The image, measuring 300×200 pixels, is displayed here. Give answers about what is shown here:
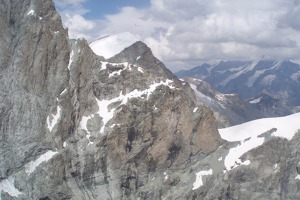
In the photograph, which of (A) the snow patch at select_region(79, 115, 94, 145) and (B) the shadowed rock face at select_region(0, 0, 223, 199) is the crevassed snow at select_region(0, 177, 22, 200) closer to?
(B) the shadowed rock face at select_region(0, 0, 223, 199)

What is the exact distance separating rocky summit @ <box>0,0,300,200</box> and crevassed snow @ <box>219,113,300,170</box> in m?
0.54

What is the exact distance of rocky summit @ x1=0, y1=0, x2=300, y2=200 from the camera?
456 feet

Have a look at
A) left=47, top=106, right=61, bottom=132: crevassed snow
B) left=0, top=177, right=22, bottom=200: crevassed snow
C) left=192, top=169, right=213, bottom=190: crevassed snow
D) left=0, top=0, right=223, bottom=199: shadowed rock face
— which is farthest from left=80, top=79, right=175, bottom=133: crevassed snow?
left=192, top=169, right=213, bottom=190: crevassed snow

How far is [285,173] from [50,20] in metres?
85.3

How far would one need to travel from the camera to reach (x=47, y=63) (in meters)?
146

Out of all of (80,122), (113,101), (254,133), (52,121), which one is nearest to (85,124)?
(80,122)

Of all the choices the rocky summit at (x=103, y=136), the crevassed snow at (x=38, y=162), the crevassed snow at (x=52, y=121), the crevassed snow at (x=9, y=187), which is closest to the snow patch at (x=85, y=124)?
the rocky summit at (x=103, y=136)

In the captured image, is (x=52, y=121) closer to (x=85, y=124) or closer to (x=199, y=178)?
(x=85, y=124)

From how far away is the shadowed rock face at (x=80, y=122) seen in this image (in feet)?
454

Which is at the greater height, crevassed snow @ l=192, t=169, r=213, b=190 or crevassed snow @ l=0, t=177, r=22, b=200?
crevassed snow @ l=0, t=177, r=22, b=200

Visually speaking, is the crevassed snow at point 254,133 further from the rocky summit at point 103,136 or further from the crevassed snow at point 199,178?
the crevassed snow at point 199,178

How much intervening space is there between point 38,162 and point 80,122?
18.3 metres

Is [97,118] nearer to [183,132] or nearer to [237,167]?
[183,132]

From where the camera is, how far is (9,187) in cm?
13475
